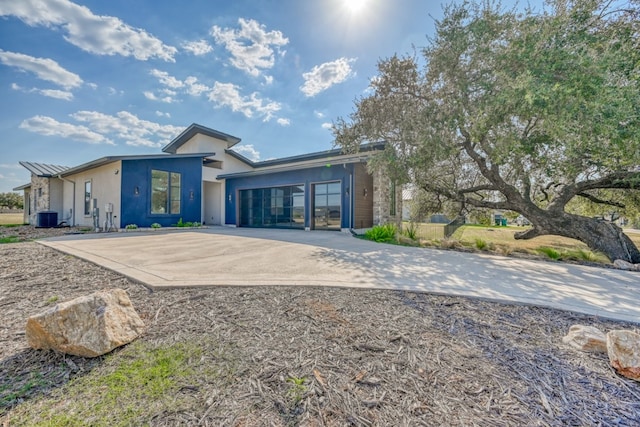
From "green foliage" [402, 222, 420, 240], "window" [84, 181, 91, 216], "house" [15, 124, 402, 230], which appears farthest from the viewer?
"window" [84, 181, 91, 216]

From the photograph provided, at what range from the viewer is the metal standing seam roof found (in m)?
16.1

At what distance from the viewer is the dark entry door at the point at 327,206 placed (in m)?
12.4

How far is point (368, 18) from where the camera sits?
29.7 feet

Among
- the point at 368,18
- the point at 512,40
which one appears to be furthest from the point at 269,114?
the point at 512,40

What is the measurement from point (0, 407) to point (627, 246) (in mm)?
10870

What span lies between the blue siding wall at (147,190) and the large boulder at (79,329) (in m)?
12.5

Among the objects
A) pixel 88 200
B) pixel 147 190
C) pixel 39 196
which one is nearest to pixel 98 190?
Result: pixel 88 200

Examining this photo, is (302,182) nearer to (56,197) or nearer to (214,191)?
(214,191)

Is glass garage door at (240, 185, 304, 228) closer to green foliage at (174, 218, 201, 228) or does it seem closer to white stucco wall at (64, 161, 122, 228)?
green foliage at (174, 218, 201, 228)

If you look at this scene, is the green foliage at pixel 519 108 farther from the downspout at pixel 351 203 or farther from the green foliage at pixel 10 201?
the green foliage at pixel 10 201

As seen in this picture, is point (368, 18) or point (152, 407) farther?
point (368, 18)

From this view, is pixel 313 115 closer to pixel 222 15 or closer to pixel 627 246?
pixel 222 15

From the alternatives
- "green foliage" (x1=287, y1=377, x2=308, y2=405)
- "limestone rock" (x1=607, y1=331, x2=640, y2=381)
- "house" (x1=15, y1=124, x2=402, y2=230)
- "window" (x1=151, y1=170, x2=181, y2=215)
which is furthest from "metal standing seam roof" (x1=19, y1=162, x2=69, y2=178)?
"limestone rock" (x1=607, y1=331, x2=640, y2=381)

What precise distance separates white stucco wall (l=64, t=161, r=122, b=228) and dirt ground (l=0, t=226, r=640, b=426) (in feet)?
37.0
